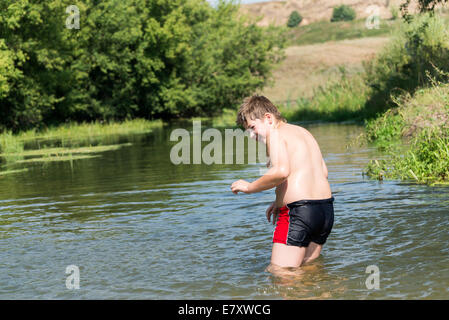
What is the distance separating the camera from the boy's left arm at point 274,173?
6047mm

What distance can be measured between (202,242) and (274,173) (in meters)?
1.98

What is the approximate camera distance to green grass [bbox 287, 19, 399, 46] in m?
83.9

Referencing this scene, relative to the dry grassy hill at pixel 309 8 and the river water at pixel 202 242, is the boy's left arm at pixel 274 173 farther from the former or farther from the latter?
the dry grassy hill at pixel 309 8

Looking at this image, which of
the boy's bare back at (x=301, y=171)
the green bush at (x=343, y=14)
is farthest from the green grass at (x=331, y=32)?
the boy's bare back at (x=301, y=171)

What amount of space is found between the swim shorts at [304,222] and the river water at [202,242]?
316mm

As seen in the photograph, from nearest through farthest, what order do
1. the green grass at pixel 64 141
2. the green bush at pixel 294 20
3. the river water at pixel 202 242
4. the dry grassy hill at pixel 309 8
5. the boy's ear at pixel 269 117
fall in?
the river water at pixel 202 242 → the boy's ear at pixel 269 117 → the green grass at pixel 64 141 → the green bush at pixel 294 20 → the dry grassy hill at pixel 309 8

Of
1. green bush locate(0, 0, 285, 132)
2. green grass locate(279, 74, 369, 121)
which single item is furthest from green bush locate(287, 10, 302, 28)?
green grass locate(279, 74, 369, 121)

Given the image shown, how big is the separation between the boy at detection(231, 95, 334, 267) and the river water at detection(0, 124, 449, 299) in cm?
30

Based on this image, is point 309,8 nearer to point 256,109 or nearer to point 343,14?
point 343,14

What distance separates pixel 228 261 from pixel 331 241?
1.30m

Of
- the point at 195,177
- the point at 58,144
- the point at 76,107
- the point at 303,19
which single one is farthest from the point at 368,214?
the point at 303,19

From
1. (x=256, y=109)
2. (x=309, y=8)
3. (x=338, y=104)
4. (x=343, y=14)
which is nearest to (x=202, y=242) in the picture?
(x=256, y=109)

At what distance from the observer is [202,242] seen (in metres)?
7.70

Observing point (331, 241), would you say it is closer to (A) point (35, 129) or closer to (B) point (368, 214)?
(B) point (368, 214)
